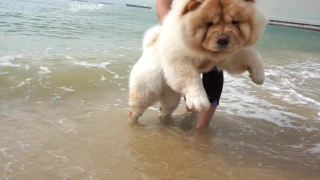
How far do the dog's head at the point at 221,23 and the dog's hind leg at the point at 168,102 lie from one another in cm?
94

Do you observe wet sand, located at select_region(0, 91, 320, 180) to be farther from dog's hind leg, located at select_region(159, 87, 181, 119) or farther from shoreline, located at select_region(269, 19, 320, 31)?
shoreline, located at select_region(269, 19, 320, 31)

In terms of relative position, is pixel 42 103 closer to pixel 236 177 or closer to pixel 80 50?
pixel 236 177

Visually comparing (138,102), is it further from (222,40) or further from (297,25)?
(297,25)

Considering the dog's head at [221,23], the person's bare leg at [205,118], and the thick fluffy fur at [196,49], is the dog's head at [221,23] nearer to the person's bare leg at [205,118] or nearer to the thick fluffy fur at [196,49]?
the thick fluffy fur at [196,49]

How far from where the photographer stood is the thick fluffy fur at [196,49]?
6.59 feet

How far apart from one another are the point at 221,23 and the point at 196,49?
27 cm

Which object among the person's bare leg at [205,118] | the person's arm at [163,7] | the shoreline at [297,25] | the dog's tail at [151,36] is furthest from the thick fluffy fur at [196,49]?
the shoreline at [297,25]

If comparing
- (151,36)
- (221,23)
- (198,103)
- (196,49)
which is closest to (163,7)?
(151,36)

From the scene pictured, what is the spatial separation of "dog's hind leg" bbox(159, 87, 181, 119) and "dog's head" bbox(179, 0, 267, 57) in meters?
0.94

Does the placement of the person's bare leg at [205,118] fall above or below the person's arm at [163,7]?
below

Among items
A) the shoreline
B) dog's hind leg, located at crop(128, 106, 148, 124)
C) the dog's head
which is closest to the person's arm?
the dog's head

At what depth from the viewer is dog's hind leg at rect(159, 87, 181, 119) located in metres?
3.05

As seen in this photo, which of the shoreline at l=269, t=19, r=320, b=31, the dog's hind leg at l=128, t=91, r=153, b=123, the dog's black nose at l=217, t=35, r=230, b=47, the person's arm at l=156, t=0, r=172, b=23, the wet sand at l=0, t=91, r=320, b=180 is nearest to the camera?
the dog's black nose at l=217, t=35, r=230, b=47

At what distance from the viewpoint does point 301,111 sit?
3922 mm
